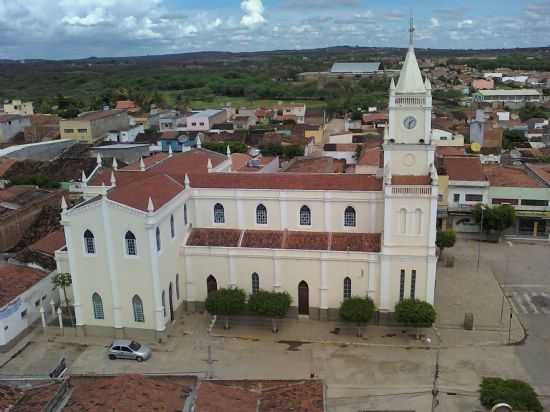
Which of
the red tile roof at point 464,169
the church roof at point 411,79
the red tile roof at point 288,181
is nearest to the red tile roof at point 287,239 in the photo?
the red tile roof at point 288,181

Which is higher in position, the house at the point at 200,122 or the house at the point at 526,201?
the house at the point at 200,122

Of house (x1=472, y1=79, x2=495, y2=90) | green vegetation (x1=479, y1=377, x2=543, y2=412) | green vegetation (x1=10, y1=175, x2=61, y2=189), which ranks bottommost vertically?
green vegetation (x1=479, y1=377, x2=543, y2=412)

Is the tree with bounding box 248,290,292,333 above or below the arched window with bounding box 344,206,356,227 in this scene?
below

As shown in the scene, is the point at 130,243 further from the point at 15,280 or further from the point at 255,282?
the point at 15,280

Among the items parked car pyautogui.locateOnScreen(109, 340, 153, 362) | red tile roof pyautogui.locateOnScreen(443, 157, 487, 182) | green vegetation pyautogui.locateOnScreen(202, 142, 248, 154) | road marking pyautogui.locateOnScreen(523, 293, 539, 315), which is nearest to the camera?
parked car pyautogui.locateOnScreen(109, 340, 153, 362)

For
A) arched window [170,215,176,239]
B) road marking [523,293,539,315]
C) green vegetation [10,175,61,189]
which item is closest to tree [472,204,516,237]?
road marking [523,293,539,315]

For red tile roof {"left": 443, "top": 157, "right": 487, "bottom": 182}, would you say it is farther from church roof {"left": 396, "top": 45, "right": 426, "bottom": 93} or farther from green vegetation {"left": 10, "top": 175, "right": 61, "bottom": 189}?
green vegetation {"left": 10, "top": 175, "right": 61, "bottom": 189}

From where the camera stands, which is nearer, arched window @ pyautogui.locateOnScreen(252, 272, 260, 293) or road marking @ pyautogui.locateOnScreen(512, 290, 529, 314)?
arched window @ pyautogui.locateOnScreen(252, 272, 260, 293)

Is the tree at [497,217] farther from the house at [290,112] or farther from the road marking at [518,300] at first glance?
the house at [290,112]

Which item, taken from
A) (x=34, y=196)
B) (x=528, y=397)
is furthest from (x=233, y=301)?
(x=34, y=196)
